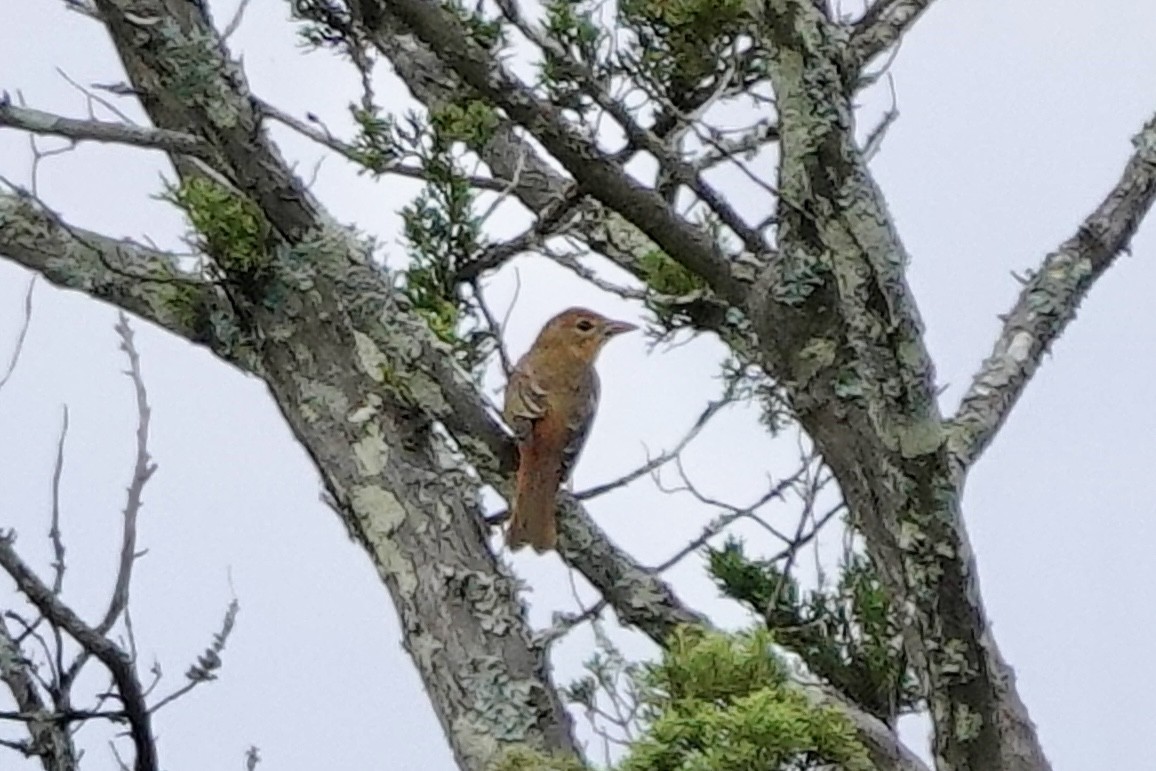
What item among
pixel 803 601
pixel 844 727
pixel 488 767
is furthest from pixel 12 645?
pixel 844 727

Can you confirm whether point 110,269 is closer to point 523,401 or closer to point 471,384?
point 471,384

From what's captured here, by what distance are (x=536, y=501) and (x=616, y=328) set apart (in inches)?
38.1

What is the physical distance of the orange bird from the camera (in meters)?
3.13

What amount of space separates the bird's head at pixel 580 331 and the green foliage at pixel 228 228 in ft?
3.95

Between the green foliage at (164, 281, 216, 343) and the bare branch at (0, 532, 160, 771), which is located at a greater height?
the green foliage at (164, 281, 216, 343)

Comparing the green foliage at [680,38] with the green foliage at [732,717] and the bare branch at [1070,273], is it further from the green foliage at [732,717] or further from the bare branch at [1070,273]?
the green foliage at [732,717]

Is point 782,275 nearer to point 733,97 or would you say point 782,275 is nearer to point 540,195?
point 733,97

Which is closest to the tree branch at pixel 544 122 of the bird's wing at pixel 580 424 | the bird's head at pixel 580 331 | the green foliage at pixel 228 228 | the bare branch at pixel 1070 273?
the green foliage at pixel 228 228

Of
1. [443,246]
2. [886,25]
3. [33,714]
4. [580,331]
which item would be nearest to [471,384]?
[443,246]

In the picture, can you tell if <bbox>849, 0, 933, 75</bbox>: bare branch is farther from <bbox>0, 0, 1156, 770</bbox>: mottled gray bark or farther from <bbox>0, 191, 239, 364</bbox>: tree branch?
<bbox>0, 191, 239, 364</bbox>: tree branch

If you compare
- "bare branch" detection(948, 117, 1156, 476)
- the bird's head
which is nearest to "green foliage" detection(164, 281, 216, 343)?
"bare branch" detection(948, 117, 1156, 476)

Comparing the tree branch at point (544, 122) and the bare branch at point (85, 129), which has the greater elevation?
the bare branch at point (85, 129)

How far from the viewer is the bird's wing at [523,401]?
347cm

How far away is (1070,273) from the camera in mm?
2922
